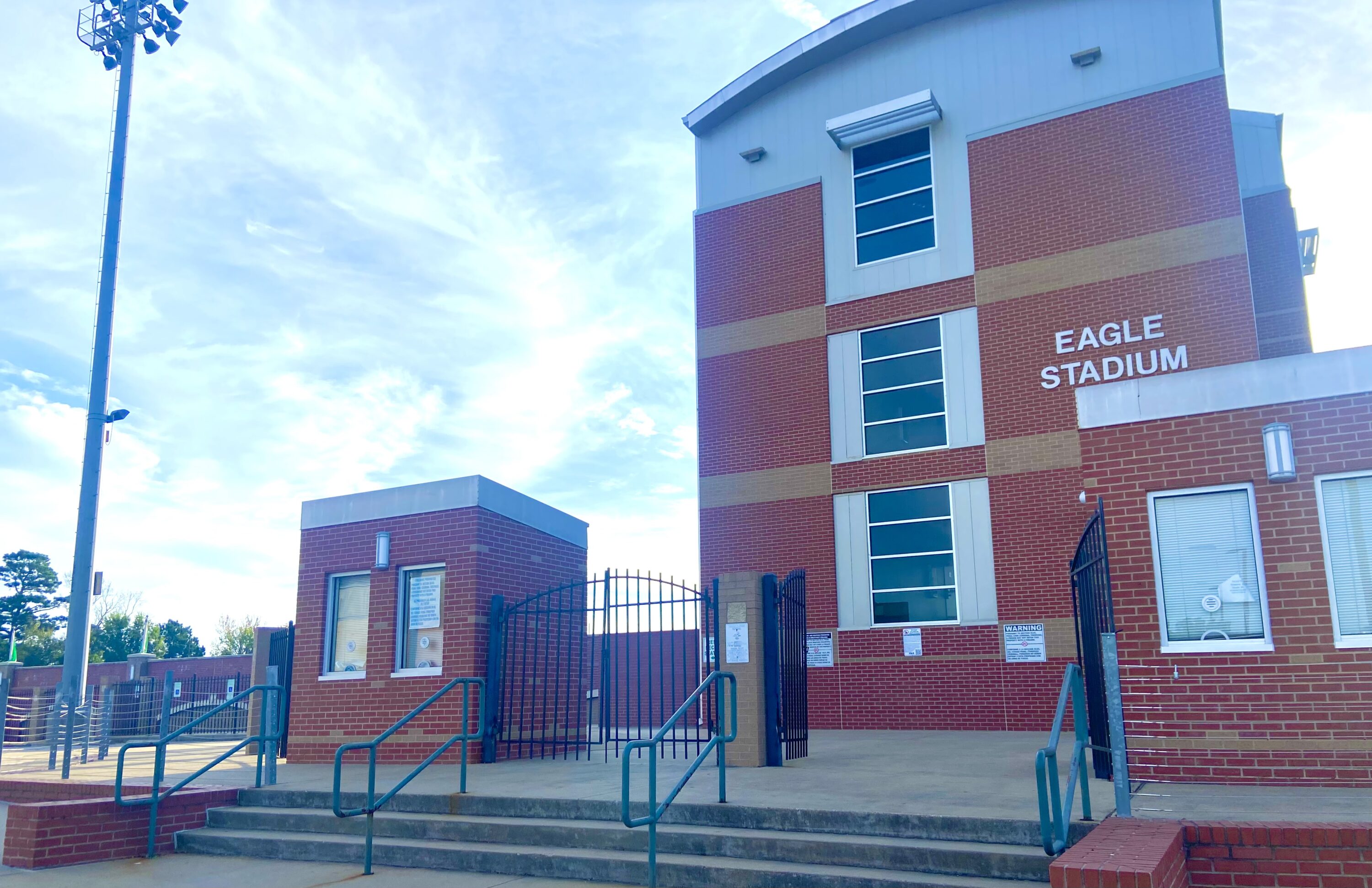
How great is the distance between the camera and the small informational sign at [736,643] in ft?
35.2

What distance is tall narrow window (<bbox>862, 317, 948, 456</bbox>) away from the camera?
59.9 feet

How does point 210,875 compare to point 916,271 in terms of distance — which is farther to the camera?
point 916,271

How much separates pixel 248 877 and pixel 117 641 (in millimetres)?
45237

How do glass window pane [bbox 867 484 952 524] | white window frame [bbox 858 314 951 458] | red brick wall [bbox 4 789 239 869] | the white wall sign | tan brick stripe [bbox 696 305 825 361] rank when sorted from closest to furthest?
red brick wall [bbox 4 789 239 869] → the white wall sign → glass window pane [bbox 867 484 952 524] → white window frame [bbox 858 314 951 458] → tan brick stripe [bbox 696 305 825 361]

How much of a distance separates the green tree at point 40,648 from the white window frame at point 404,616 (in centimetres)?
3647

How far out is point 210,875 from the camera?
8.54 meters

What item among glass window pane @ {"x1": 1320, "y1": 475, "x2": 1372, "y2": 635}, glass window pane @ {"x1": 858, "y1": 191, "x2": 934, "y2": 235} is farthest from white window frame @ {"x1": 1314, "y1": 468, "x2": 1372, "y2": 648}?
glass window pane @ {"x1": 858, "y1": 191, "x2": 934, "y2": 235}

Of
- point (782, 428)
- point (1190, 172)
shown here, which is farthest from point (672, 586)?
point (1190, 172)

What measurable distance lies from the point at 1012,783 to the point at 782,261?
1326 cm

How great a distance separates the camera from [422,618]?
1287cm

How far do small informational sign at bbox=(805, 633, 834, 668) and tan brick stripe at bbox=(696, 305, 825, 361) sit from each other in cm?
561

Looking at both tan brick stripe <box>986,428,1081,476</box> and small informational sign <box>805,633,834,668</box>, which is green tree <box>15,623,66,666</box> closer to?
small informational sign <box>805,633,834,668</box>

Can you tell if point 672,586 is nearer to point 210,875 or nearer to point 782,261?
point 210,875

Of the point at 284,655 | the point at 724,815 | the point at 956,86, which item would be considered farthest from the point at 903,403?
the point at 724,815
